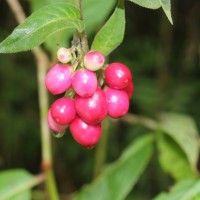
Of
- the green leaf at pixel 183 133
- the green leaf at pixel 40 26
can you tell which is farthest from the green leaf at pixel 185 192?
the green leaf at pixel 40 26

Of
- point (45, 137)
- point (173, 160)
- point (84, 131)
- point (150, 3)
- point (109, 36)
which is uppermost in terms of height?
point (150, 3)

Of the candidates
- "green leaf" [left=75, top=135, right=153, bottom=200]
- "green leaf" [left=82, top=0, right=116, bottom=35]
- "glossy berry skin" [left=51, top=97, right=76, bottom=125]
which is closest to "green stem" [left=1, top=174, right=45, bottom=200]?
"green leaf" [left=75, top=135, right=153, bottom=200]

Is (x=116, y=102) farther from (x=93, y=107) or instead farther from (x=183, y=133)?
(x=183, y=133)

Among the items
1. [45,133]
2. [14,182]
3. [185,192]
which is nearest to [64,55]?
[185,192]

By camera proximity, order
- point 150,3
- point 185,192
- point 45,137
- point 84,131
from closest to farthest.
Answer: point 150,3, point 84,131, point 185,192, point 45,137

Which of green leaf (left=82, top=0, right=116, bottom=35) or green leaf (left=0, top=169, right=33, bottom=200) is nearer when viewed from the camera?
green leaf (left=0, top=169, right=33, bottom=200)

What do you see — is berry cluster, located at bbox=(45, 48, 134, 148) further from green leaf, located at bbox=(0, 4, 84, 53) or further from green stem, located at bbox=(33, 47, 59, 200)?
green stem, located at bbox=(33, 47, 59, 200)

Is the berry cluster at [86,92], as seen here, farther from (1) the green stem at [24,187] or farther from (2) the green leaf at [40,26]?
(1) the green stem at [24,187]
